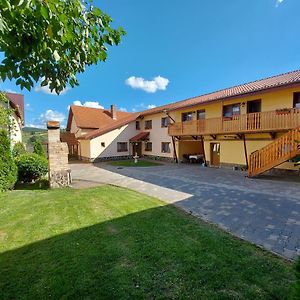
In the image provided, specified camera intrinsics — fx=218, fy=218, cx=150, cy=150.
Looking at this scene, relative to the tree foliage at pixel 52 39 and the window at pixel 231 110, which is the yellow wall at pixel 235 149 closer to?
the window at pixel 231 110

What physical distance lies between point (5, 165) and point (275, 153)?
40.5ft

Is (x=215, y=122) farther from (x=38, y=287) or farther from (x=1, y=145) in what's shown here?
(x=38, y=287)

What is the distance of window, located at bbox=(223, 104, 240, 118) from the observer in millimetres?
14759

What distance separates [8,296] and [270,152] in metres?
11.6

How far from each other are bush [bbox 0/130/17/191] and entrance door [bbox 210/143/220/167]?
1321 cm

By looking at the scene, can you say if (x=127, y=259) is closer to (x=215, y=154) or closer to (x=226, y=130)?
(x=226, y=130)

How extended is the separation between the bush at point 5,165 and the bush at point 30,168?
1589 mm

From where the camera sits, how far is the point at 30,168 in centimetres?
1102

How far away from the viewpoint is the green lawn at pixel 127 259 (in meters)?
2.91

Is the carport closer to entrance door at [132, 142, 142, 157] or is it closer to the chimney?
entrance door at [132, 142, 142, 157]

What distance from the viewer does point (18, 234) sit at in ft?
15.4

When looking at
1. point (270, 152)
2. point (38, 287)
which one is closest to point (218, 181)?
point (270, 152)

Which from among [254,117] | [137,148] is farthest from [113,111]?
[254,117]

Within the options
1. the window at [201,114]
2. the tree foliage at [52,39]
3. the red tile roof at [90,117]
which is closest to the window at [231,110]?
the window at [201,114]
